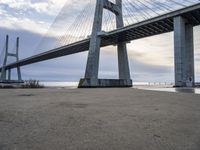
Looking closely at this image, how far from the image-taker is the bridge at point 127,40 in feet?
87.5

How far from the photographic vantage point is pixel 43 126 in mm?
4441

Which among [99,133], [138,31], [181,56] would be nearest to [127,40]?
[138,31]

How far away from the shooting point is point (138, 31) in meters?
34.2

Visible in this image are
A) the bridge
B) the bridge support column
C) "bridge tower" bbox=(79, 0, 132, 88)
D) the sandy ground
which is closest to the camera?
the sandy ground

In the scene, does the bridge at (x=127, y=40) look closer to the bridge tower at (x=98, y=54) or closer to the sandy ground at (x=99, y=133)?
the bridge tower at (x=98, y=54)

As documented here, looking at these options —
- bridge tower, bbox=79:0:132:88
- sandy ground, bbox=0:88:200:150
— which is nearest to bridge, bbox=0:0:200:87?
bridge tower, bbox=79:0:132:88

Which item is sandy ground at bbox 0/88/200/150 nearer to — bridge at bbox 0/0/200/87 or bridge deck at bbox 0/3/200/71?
bridge at bbox 0/0/200/87

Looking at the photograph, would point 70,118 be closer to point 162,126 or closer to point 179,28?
point 162,126

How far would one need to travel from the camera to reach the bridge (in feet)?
87.5

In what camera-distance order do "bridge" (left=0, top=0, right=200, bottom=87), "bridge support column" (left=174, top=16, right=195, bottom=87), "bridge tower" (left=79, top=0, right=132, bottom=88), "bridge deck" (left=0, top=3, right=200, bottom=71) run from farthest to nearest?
"bridge tower" (left=79, top=0, right=132, bottom=88) → "bridge deck" (left=0, top=3, right=200, bottom=71) → "bridge" (left=0, top=0, right=200, bottom=87) → "bridge support column" (left=174, top=16, right=195, bottom=87)

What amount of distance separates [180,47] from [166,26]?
21.7ft

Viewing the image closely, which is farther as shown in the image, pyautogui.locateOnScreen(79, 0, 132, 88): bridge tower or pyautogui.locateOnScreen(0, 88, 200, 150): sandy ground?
pyautogui.locateOnScreen(79, 0, 132, 88): bridge tower

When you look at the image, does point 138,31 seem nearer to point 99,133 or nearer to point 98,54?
point 98,54

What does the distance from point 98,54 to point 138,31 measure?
248 inches
